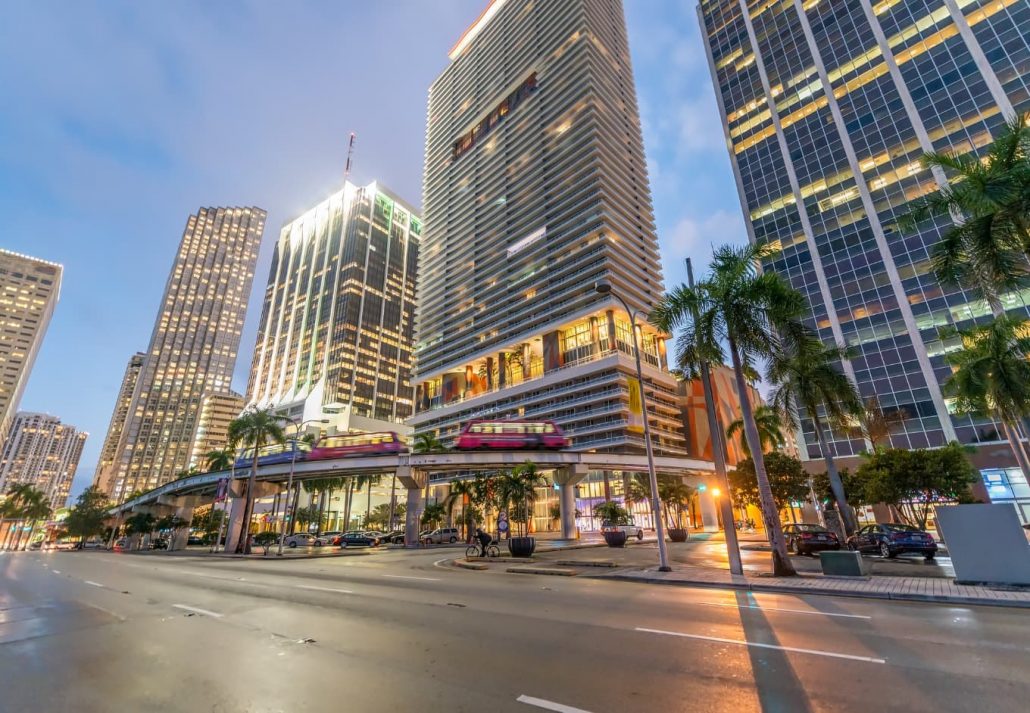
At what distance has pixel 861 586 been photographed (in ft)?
42.5

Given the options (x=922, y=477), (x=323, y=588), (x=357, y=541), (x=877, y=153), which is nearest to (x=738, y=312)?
(x=323, y=588)

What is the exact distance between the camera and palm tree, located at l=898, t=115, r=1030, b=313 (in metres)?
12.2

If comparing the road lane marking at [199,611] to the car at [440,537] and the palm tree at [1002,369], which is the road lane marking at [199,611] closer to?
the palm tree at [1002,369]

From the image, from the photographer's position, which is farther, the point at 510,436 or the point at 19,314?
the point at 19,314

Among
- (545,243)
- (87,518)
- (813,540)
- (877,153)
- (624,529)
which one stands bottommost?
(813,540)

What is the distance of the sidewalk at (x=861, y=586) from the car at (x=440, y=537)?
31092mm

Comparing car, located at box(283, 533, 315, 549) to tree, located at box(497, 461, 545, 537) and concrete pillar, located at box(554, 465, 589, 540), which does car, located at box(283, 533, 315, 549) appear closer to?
tree, located at box(497, 461, 545, 537)

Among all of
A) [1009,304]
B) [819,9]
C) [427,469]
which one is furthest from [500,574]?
[819,9]

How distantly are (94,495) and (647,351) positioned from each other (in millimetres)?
109404

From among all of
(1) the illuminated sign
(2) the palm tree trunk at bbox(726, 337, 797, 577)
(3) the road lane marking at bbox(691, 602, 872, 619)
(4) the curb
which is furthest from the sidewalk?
(1) the illuminated sign

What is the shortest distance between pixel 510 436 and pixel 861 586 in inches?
1402

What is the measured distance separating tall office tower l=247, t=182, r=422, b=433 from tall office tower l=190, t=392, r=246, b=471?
318 inches

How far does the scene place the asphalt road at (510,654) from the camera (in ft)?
16.6

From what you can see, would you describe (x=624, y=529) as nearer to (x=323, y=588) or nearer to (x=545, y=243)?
(x=323, y=588)
